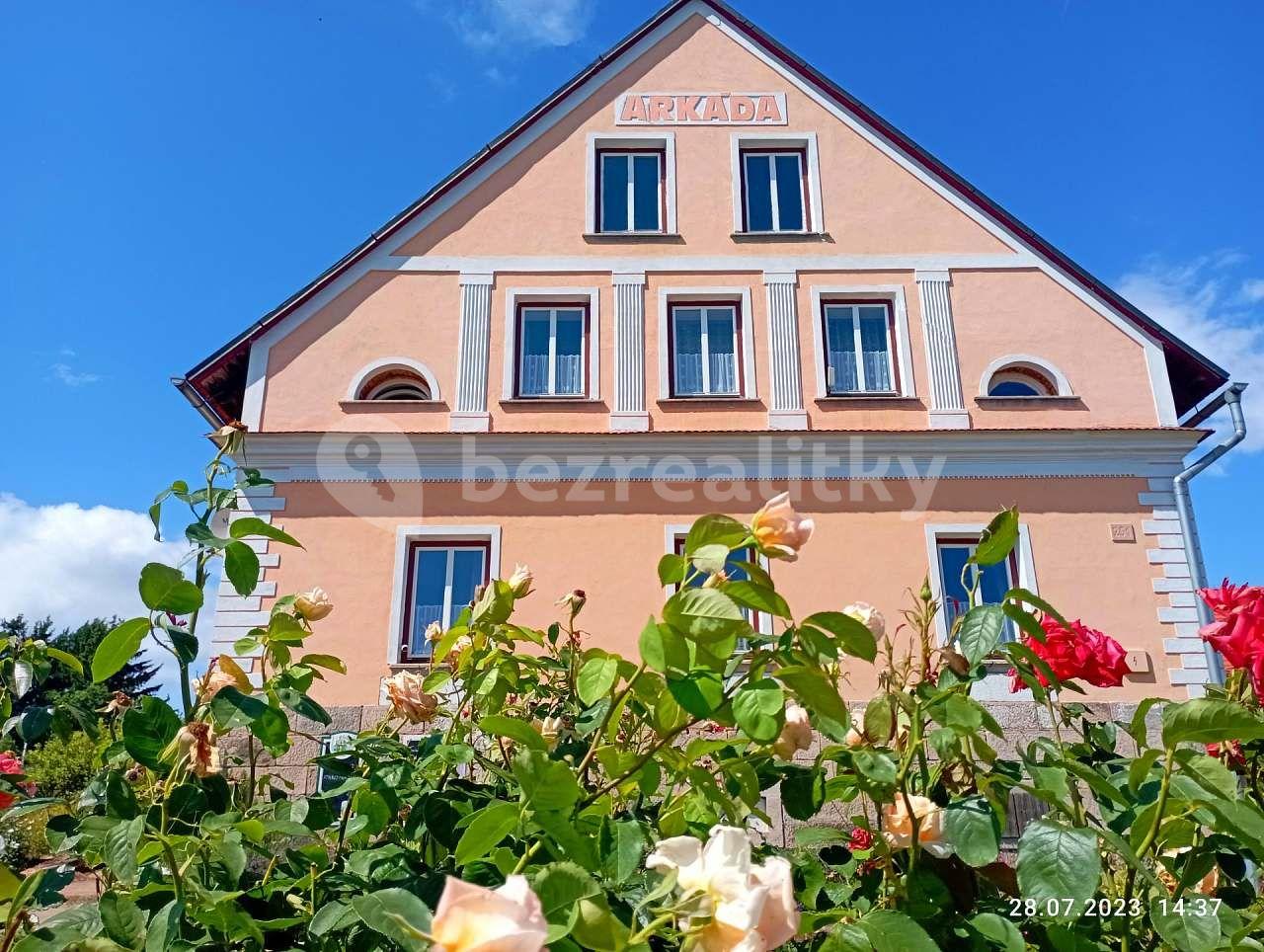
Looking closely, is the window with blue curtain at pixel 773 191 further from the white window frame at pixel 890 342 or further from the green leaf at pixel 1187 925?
the green leaf at pixel 1187 925

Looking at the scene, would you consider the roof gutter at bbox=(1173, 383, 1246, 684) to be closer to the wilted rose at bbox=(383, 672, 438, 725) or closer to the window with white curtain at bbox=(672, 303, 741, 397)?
the window with white curtain at bbox=(672, 303, 741, 397)

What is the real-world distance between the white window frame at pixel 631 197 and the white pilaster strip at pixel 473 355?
70.1 inches

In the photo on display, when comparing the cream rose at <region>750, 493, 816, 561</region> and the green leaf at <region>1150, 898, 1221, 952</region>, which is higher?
the cream rose at <region>750, 493, 816, 561</region>

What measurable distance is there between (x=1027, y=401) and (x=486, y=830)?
36.9 feet

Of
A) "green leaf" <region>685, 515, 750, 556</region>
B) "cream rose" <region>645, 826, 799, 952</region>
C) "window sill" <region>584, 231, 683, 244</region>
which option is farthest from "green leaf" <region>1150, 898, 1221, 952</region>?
"window sill" <region>584, 231, 683, 244</region>

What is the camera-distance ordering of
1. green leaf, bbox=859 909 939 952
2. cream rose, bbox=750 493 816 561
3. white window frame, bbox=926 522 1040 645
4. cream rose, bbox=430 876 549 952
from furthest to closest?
white window frame, bbox=926 522 1040 645, cream rose, bbox=750 493 816 561, green leaf, bbox=859 909 939 952, cream rose, bbox=430 876 549 952

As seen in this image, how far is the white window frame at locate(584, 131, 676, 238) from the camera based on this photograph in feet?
39.1

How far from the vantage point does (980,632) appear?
1336 millimetres

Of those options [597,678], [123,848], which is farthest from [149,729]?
[597,678]

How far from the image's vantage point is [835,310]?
11664mm

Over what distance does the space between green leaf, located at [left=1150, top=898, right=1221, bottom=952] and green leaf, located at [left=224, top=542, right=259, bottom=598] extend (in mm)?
1518

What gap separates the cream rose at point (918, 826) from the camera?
4.21ft

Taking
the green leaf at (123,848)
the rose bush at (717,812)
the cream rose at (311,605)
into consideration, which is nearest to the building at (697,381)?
the cream rose at (311,605)

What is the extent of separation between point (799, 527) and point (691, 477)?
368 inches
